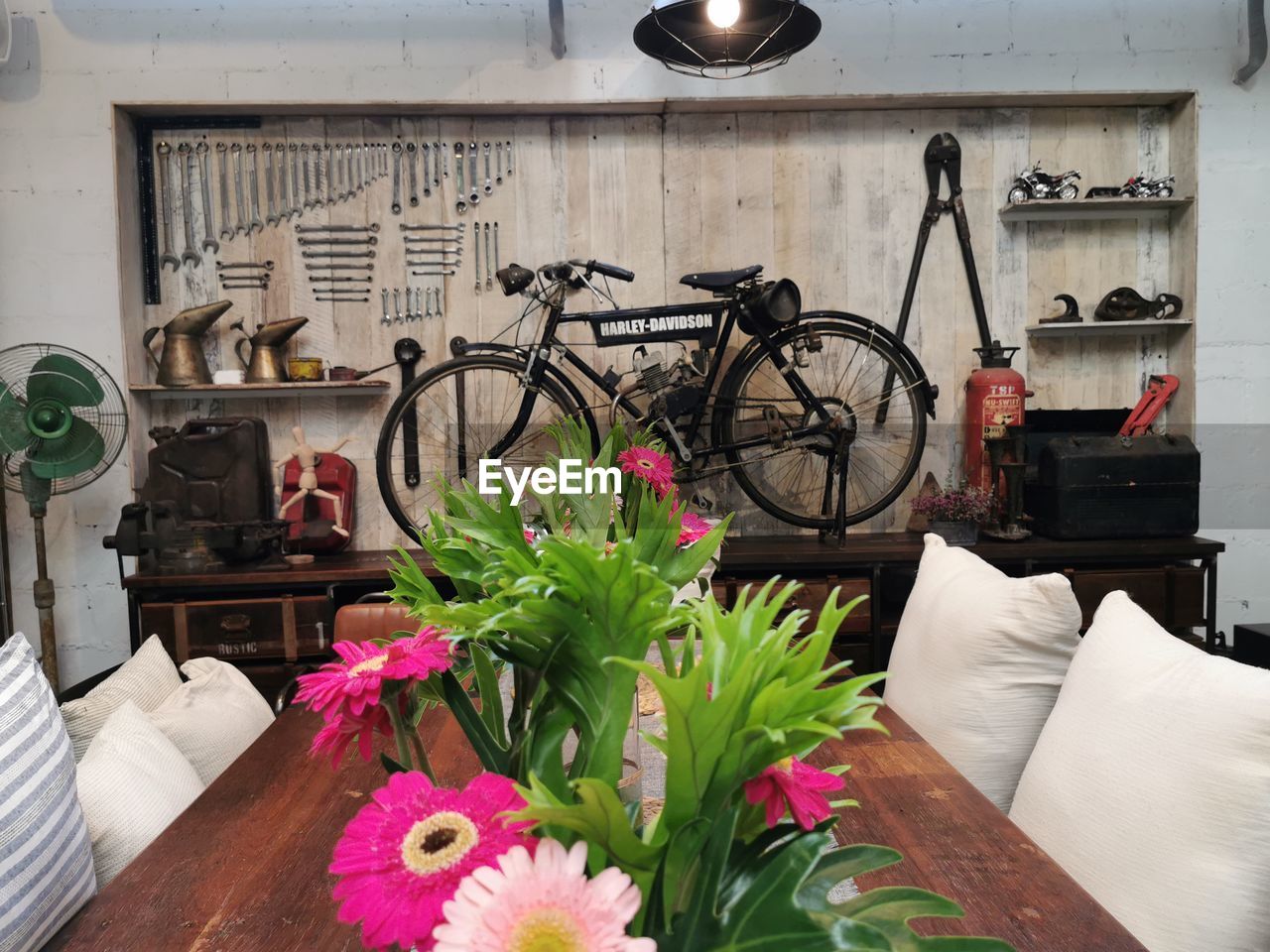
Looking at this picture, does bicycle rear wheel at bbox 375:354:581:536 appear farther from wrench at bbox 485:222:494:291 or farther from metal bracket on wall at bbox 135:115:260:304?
metal bracket on wall at bbox 135:115:260:304

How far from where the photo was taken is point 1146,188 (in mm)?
3775

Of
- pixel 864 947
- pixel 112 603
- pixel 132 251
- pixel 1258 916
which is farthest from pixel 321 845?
pixel 132 251

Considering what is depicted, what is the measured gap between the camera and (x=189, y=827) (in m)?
1.37

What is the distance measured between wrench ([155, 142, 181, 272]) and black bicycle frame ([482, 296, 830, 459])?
4.17 feet

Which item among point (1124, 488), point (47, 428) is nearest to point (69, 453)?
point (47, 428)

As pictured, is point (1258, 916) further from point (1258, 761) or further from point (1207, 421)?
point (1207, 421)

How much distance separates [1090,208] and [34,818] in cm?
402

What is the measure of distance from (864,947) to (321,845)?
3.16 feet

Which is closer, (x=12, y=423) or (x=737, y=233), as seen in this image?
(x=12, y=423)

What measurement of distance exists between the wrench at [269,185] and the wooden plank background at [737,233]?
0.03 meters

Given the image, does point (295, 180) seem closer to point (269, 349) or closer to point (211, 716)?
point (269, 349)

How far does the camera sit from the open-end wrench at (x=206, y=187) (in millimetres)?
3801

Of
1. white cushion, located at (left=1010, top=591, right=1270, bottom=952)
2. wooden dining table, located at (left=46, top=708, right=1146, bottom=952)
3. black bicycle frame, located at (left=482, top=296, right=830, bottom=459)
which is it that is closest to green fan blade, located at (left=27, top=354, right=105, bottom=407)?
black bicycle frame, located at (left=482, top=296, right=830, bottom=459)

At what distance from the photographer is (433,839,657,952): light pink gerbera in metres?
0.48
